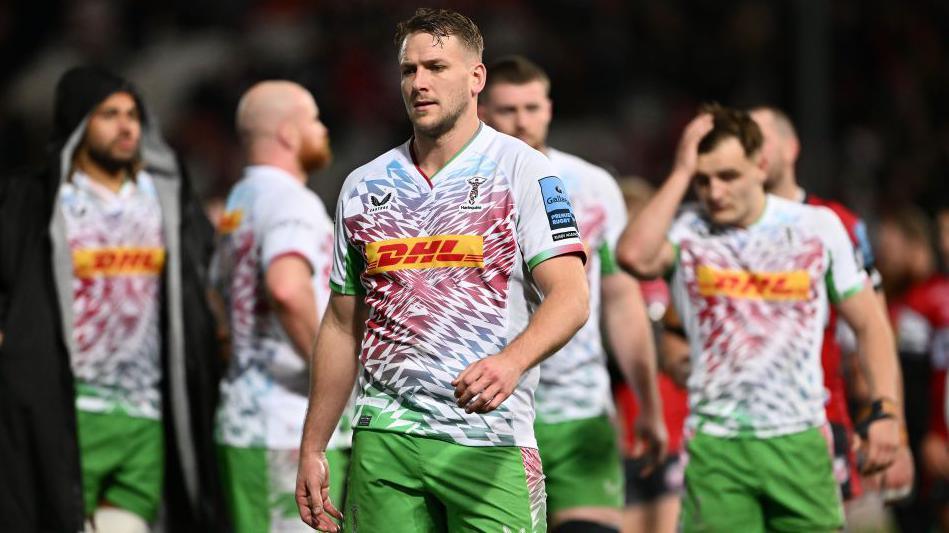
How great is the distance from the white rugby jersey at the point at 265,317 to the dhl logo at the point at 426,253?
6.71 feet

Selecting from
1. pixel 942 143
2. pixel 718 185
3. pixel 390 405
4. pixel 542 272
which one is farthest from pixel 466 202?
pixel 942 143

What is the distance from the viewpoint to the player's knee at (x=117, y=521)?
7.46 meters

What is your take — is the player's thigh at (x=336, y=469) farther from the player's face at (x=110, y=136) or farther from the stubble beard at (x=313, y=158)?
the player's face at (x=110, y=136)

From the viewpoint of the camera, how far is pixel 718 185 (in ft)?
22.5

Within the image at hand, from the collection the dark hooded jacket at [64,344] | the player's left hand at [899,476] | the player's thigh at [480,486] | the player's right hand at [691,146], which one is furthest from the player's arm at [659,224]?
the dark hooded jacket at [64,344]

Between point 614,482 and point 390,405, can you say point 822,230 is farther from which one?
point 390,405

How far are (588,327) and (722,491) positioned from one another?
104cm

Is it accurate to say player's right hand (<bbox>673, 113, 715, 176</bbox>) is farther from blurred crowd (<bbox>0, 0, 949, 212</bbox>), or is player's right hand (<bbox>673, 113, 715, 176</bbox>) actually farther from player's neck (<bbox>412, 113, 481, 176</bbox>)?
blurred crowd (<bbox>0, 0, 949, 212</bbox>)

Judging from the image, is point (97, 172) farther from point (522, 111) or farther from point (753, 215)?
point (753, 215)

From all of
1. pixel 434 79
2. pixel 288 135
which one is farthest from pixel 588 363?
pixel 434 79

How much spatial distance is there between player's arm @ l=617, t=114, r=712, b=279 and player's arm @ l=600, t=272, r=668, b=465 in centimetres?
60

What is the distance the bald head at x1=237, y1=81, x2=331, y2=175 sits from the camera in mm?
7523

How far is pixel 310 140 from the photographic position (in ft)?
24.8

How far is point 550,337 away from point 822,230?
2.50m
